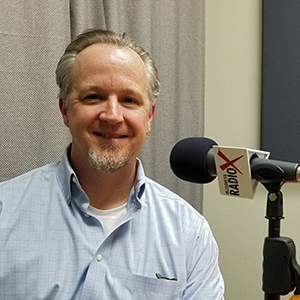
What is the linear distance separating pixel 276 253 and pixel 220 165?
22 cm

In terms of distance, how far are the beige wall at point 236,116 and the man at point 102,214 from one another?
0.87m

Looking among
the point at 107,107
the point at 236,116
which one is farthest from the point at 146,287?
the point at 236,116

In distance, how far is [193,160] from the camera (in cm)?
120

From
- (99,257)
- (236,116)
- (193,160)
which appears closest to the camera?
(193,160)

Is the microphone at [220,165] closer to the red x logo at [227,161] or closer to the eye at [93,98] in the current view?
the red x logo at [227,161]

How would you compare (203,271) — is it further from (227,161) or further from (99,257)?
(227,161)

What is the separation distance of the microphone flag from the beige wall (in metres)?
1.14

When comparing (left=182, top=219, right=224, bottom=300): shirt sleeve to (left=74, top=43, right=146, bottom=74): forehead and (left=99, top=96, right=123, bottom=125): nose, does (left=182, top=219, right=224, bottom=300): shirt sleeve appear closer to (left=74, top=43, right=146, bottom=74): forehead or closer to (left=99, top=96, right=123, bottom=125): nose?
(left=99, top=96, right=123, bottom=125): nose

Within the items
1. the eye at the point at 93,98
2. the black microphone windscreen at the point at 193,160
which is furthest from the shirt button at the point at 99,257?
the eye at the point at 93,98

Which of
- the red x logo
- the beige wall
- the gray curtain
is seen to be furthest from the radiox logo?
the beige wall

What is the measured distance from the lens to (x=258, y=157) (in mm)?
1121

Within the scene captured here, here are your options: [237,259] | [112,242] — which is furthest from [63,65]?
[237,259]

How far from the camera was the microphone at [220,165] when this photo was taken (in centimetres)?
108

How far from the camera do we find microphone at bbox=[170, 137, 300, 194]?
3.53 ft
